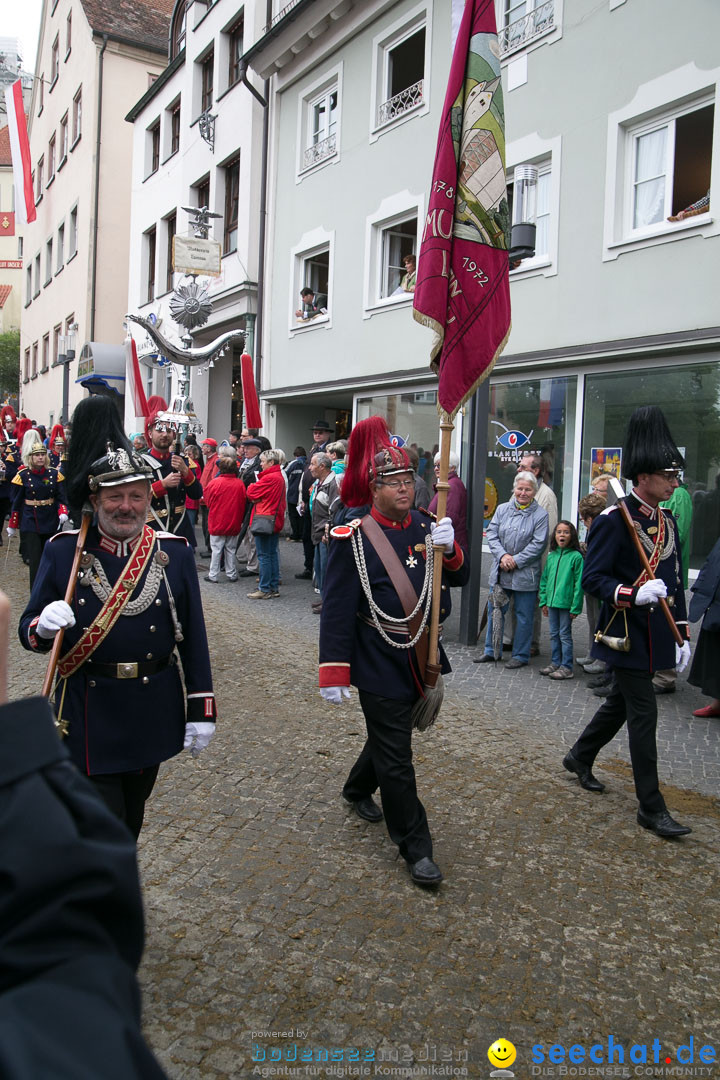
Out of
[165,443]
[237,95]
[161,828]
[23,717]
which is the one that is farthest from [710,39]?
[237,95]

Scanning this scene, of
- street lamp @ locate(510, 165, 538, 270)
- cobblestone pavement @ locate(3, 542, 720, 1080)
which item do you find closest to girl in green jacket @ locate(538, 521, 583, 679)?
cobblestone pavement @ locate(3, 542, 720, 1080)

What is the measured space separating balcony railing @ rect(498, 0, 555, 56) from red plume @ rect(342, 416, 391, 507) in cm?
943

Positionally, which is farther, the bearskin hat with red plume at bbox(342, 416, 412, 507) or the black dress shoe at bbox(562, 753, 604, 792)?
the black dress shoe at bbox(562, 753, 604, 792)

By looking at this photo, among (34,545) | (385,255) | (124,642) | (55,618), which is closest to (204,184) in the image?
(385,255)

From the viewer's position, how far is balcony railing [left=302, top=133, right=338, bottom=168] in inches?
645

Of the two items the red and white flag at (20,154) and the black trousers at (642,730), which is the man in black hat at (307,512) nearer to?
the black trousers at (642,730)

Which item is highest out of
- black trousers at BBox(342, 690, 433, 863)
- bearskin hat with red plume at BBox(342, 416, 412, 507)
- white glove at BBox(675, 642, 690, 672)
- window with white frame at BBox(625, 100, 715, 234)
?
window with white frame at BBox(625, 100, 715, 234)

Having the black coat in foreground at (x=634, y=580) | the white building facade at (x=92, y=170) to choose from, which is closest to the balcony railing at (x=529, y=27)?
the black coat in foreground at (x=634, y=580)

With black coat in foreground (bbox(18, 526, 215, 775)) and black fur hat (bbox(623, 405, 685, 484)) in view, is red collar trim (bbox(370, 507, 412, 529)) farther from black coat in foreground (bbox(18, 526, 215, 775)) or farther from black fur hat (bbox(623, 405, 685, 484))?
black fur hat (bbox(623, 405, 685, 484))

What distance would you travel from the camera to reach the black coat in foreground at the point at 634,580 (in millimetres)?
4430

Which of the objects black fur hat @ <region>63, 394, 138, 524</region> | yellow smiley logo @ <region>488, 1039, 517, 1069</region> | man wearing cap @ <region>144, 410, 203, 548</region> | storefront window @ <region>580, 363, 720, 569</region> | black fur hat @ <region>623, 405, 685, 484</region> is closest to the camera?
yellow smiley logo @ <region>488, 1039, 517, 1069</region>

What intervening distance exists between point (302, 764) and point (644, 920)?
2.26 metres

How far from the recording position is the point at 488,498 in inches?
508

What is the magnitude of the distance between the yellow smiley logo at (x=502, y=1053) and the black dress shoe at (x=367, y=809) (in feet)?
Answer: 5.63
